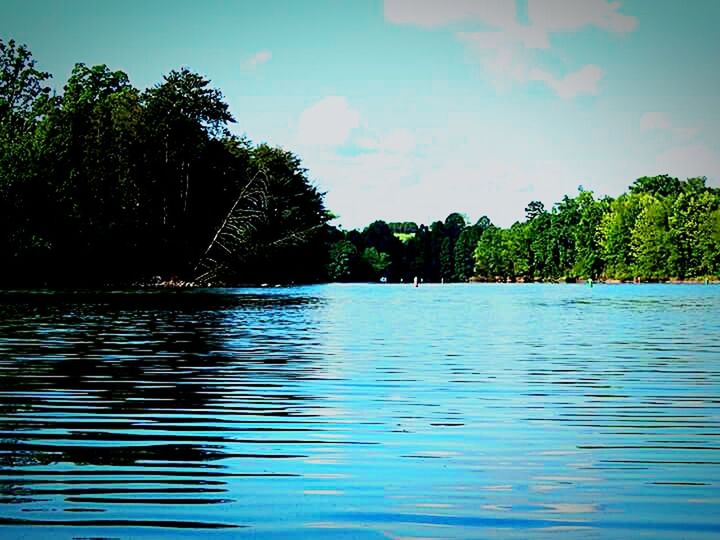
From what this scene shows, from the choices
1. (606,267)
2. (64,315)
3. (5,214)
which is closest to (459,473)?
(64,315)

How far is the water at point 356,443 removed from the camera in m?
7.66

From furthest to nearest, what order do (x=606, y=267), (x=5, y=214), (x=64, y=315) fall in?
(x=606, y=267) → (x=5, y=214) → (x=64, y=315)

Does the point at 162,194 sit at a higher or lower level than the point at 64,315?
→ higher

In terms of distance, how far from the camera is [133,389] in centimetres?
1658

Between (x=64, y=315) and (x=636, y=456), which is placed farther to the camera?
(x=64, y=315)

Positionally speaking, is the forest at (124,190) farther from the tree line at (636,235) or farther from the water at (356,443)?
the tree line at (636,235)

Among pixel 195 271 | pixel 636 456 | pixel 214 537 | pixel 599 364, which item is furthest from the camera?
pixel 195 271

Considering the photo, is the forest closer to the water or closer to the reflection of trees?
the reflection of trees

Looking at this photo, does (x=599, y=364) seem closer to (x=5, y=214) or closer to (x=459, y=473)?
(x=459, y=473)

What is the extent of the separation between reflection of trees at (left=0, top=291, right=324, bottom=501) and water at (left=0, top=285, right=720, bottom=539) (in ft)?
Result: 0.18

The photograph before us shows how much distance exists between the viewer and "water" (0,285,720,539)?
766cm

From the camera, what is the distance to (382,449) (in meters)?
10.9

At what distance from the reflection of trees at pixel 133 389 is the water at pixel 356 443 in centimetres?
→ 5

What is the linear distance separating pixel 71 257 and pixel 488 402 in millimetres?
76321
